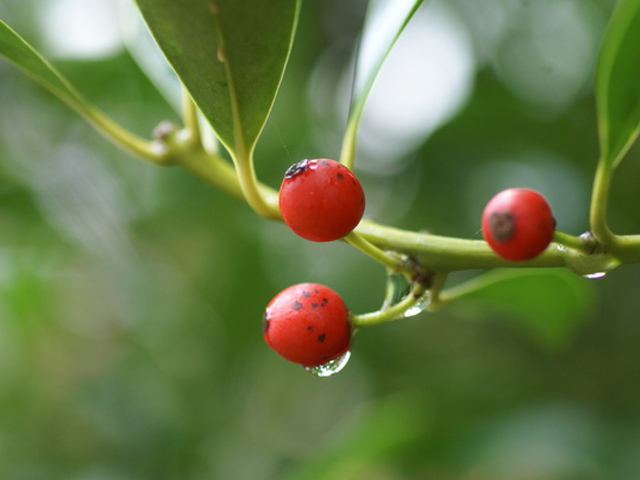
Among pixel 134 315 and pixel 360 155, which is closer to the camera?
pixel 360 155

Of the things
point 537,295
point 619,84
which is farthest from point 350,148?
point 537,295

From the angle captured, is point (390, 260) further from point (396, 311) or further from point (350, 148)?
point (350, 148)

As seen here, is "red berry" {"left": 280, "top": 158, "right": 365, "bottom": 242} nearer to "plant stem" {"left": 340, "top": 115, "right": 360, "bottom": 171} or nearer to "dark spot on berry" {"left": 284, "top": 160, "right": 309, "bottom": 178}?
"dark spot on berry" {"left": 284, "top": 160, "right": 309, "bottom": 178}

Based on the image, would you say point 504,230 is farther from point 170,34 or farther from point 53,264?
point 53,264

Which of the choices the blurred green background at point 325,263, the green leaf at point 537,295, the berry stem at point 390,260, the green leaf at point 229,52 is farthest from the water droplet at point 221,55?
the blurred green background at point 325,263

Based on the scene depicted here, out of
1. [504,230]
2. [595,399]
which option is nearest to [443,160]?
[595,399]

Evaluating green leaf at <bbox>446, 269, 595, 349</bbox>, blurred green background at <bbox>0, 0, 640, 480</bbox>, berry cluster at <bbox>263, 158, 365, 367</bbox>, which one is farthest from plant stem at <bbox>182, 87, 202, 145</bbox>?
blurred green background at <bbox>0, 0, 640, 480</bbox>
